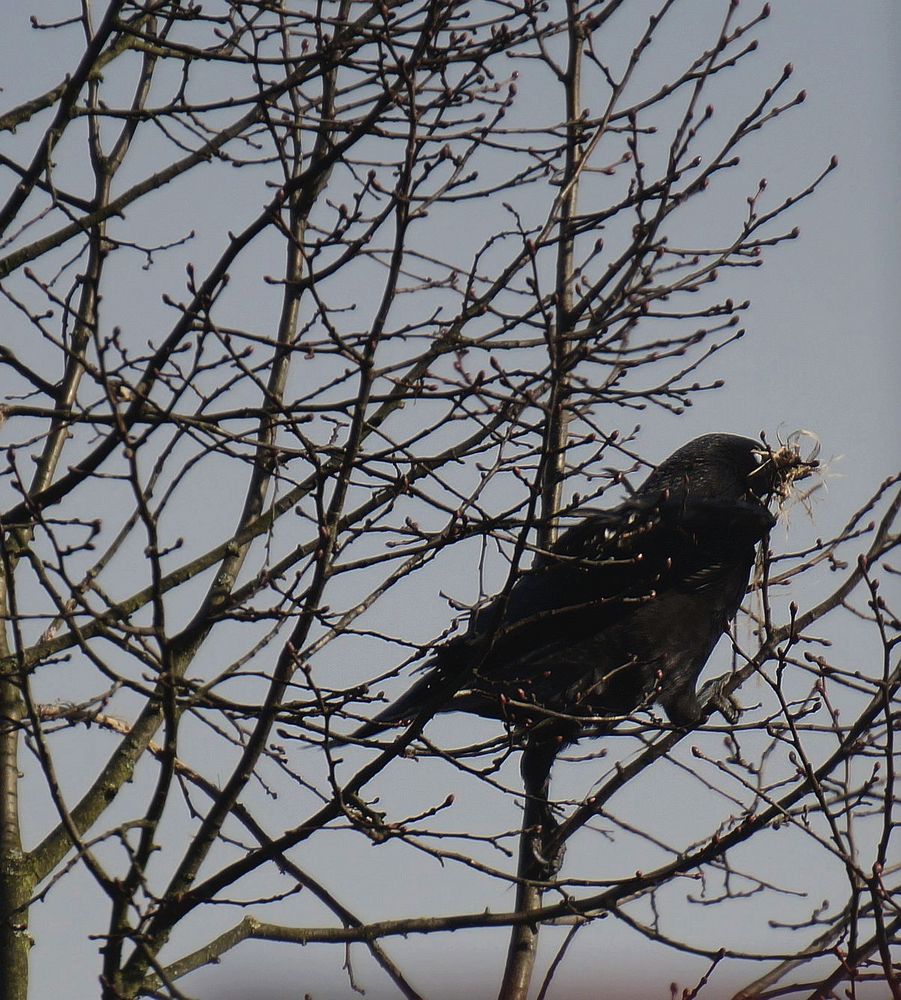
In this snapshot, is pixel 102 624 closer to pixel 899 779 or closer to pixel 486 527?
pixel 486 527

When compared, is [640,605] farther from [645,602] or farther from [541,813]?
[541,813]

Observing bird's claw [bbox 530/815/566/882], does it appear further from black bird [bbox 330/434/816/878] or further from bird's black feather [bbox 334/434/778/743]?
bird's black feather [bbox 334/434/778/743]

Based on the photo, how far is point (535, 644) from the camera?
5.43m

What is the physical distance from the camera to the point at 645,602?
5715 mm

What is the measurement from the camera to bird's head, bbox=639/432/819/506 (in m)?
6.17

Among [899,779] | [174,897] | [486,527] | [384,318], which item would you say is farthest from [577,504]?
[174,897]

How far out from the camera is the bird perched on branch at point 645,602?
17.5 feet

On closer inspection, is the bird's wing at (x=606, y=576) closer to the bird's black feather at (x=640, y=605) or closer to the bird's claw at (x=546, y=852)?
the bird's black feather at (x=640, y=605)

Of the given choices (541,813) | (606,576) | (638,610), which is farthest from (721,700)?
(541,813)

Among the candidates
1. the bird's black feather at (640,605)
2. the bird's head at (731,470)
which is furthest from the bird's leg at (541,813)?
the bird's head at (731,470)

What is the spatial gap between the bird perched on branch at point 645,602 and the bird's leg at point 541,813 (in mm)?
29

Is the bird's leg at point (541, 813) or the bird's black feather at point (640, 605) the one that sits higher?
the bird's black feather at point (640, 605)

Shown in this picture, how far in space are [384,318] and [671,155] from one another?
5.35ft

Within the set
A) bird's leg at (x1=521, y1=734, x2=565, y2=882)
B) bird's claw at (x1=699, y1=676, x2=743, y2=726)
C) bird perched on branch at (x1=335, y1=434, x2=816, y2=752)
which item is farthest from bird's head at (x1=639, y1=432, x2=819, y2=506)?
bird's leg at (x1=521, y1=734, x2=565, y2=882)
